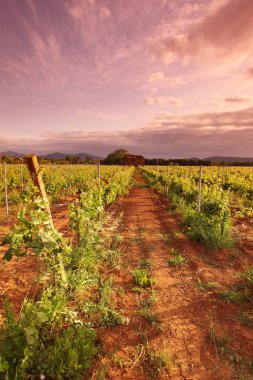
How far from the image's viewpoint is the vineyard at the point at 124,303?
7.73 feet

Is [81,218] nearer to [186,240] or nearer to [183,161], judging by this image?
[186,240]

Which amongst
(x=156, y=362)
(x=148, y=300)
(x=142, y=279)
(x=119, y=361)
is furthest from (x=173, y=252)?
(x=119, y=361)

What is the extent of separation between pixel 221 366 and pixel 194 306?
102 centimetres

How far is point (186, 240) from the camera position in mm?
6379

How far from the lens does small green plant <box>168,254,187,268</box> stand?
4888 mm

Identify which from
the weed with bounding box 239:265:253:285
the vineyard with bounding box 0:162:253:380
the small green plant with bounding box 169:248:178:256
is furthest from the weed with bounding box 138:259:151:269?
the weed with bounding box 239:265:253:285

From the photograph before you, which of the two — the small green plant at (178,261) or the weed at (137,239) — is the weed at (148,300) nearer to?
the small green plant at (178,261)

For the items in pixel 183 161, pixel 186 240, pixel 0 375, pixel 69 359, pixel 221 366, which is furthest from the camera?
pixel 183 161

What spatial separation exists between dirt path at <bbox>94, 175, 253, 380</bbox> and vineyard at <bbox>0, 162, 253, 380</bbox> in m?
0.01

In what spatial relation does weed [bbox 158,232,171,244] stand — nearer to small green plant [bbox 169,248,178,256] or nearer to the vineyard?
the vineyard

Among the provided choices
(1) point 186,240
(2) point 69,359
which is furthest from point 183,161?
(2) point 69,359

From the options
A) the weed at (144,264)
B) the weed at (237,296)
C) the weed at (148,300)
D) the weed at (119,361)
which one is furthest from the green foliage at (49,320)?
the weed at (237,296)

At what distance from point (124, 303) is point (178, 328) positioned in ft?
2.70

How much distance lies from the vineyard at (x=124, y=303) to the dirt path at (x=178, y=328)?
1 centimetres
